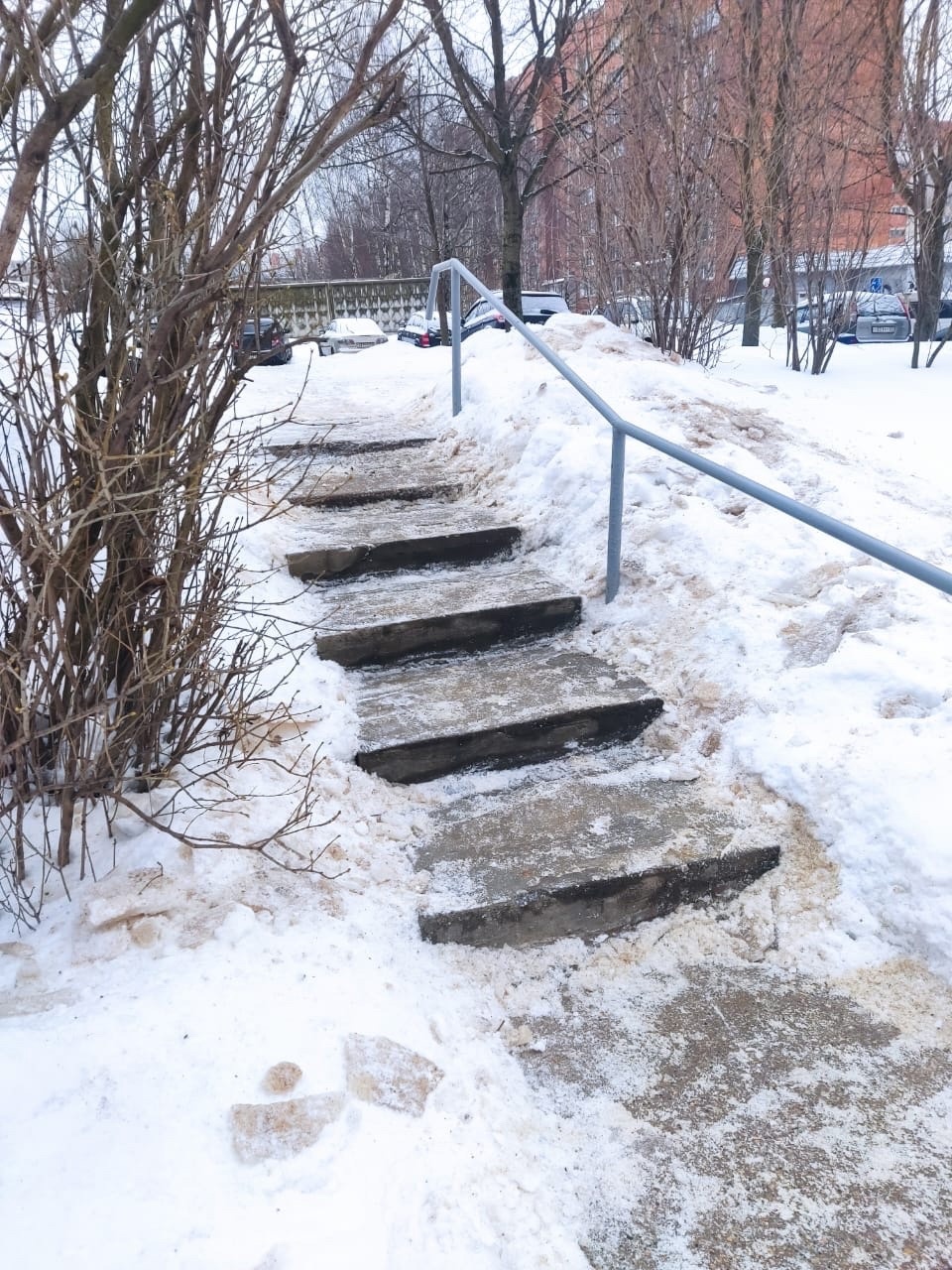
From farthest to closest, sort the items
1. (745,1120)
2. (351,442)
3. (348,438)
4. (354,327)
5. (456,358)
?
(354,327) < (456,358) < (348,438) < (351,442) < (745,1120)

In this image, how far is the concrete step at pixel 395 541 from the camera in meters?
3.83

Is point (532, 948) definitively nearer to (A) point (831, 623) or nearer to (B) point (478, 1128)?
(B) point (478, 1128)

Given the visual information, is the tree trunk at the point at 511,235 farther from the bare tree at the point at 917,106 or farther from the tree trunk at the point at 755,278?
the bare tree at the point at 917,106

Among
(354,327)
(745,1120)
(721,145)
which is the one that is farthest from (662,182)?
(354,327)

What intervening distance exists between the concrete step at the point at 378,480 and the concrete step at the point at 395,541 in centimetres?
10

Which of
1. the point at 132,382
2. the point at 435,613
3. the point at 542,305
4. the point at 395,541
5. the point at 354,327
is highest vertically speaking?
the point at 542,305

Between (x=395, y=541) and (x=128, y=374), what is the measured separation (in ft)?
6.09

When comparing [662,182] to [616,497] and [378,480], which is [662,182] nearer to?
[378,480]

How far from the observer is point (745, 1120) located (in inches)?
75.6

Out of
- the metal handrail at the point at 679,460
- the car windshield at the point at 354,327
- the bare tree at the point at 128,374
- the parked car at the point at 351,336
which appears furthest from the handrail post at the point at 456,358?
the car windshield at the point at 354,327

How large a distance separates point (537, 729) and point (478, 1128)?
1.39 meters

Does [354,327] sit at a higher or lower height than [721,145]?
lower

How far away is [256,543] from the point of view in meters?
3.79

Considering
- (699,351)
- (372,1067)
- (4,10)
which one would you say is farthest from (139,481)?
(699,351)
